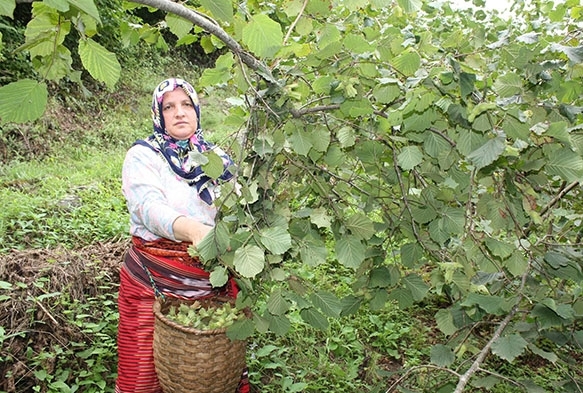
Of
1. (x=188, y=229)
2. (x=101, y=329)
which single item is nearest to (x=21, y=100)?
(x=188, y=229)

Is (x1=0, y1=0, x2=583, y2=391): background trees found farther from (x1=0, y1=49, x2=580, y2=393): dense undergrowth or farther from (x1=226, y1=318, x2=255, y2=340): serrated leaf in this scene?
(x1=0, y1=49, x2=580, y2=393): dense undergrowth

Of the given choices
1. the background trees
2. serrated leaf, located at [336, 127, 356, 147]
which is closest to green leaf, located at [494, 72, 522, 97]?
the background trees

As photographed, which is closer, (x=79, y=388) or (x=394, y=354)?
(x=79, y=388)

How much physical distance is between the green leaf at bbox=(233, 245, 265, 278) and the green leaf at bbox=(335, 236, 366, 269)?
0.32 m

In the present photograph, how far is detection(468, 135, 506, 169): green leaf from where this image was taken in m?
1.25

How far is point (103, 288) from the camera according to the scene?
3.39m

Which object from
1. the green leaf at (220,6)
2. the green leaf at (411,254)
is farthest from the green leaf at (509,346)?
the green leaf at (220,6)

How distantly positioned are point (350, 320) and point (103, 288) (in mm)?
1669

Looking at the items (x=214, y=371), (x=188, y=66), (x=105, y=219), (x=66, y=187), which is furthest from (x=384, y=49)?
(x=188, y=66)

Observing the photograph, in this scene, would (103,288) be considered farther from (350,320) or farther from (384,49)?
(384,49)

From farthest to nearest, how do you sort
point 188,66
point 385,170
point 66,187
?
point 188,66, point 66,187, point 385,170

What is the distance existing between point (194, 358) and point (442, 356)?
92cm

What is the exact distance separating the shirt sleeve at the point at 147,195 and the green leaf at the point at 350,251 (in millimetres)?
865

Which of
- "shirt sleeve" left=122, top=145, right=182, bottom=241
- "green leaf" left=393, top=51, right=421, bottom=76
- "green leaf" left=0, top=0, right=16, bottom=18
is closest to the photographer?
"green leaf" left=0, top=0, right=16, bottom=18
